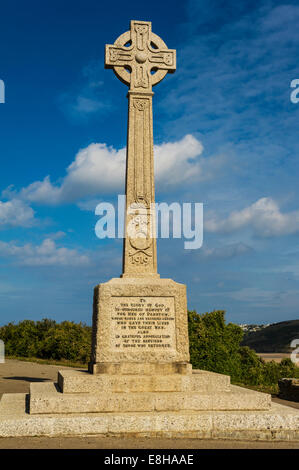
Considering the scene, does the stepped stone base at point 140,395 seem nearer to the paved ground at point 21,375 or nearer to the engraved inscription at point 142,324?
the engraved inscription at point 142,324

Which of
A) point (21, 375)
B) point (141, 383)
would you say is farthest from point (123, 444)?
point (21, 375)

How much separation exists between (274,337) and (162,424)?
52841 mm

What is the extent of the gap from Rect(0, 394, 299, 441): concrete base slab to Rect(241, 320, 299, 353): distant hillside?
143 ft

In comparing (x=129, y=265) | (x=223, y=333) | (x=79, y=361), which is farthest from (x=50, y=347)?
(x=129, y=265)

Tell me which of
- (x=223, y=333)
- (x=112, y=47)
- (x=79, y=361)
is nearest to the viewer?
(x=112, y=47)

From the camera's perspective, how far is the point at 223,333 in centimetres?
1650

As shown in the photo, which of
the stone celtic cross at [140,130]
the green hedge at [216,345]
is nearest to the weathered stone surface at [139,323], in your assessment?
the stone celtic cross at [140,130]

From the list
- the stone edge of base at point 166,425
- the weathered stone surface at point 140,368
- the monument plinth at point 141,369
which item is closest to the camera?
A: the stone edge of base at point 166,425

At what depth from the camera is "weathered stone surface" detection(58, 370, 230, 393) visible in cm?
655

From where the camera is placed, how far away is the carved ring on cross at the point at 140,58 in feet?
28.9

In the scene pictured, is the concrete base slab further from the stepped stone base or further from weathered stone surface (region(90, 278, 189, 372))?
weathered stone surface (region(90, 278, 189, 372))

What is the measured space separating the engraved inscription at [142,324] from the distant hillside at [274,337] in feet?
141

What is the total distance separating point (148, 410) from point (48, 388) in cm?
178

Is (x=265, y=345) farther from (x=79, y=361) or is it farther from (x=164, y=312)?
(x=164, y=312)
